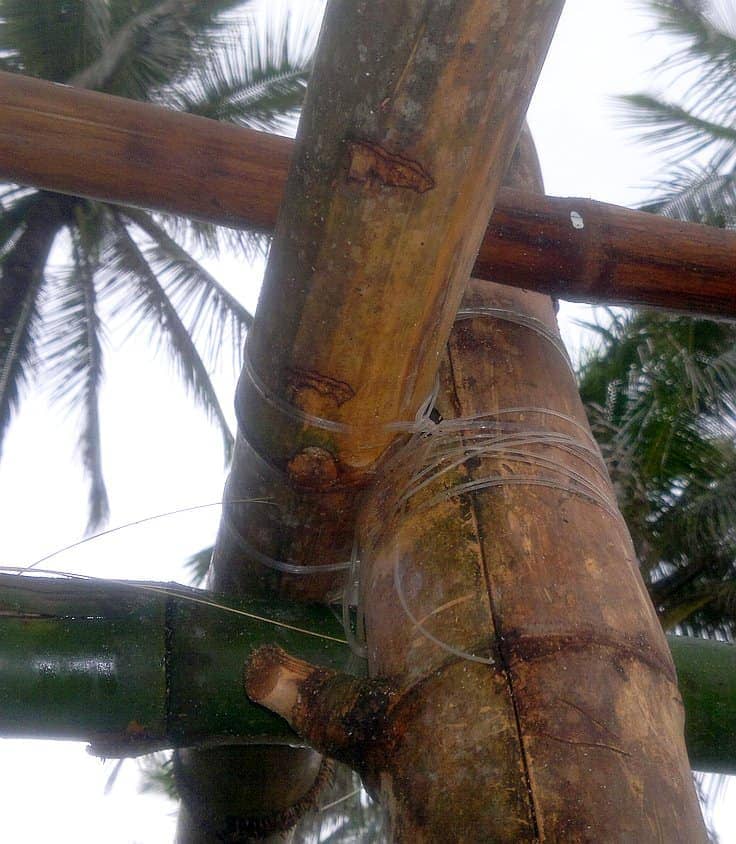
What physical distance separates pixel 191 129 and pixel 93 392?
7.62m

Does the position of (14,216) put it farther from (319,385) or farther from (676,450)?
(319,385)

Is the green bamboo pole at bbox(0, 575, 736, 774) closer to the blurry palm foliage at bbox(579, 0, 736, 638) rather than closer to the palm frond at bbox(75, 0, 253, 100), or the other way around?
the blurry palm foliage at bbox(579, 0, 736, 638)

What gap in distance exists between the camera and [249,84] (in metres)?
8.06

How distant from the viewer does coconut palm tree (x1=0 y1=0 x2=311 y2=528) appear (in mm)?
7414

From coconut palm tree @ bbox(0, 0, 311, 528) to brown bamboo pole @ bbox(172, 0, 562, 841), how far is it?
21.7 ft

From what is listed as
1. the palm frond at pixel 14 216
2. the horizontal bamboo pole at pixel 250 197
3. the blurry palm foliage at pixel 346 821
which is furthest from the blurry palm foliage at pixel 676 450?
the palm frond at pixel 14 216

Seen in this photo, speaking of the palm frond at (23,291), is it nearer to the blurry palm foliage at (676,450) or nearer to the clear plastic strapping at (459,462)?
the blurry palm foliage at (676,450)

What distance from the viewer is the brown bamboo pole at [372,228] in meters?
0.94

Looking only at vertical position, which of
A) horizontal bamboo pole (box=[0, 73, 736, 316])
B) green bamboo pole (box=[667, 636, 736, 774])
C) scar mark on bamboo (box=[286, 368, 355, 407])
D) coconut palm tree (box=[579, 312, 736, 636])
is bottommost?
A: green bamboo pole (box=[667, 636, 736, 774])

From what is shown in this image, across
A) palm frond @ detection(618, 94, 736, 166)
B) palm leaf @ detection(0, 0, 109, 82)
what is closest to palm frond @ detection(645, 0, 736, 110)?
palm frond @ detection(618, 94, 736, 166)

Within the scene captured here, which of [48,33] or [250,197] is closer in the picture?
[250,197]

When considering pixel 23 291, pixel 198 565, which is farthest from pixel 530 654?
pixel 23 291

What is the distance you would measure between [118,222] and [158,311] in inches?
41.8

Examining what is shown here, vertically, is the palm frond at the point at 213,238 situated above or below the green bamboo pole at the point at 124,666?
above
